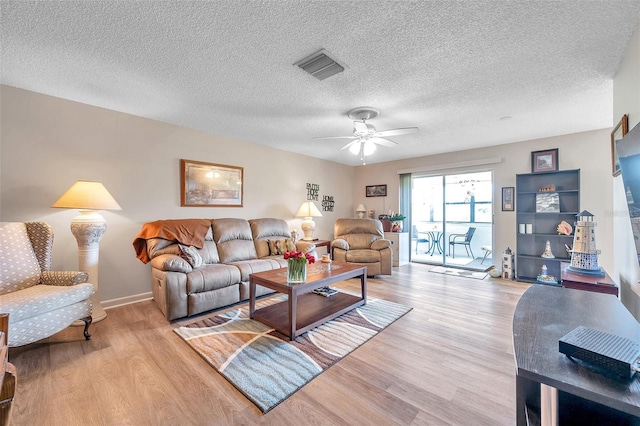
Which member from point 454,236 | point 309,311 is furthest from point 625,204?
point 454,236

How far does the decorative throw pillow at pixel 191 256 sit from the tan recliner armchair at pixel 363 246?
95.7 inches

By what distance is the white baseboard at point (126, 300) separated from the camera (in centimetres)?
319

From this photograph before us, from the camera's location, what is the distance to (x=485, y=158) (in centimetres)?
497

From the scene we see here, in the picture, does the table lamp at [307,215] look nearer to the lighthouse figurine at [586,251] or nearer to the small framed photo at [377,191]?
the small framed photo at [377,191]

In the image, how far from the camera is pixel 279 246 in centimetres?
420

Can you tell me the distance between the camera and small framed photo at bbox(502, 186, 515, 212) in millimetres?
4746

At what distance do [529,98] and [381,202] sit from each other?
382 centimetres

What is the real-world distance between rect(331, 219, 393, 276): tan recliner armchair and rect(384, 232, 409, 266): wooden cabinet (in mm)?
580

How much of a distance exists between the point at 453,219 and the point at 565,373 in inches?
218

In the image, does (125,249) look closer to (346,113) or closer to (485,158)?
(346,113)

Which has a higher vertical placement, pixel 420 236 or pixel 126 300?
pixel 420 236

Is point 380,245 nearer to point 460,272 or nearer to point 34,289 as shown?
point 460,272

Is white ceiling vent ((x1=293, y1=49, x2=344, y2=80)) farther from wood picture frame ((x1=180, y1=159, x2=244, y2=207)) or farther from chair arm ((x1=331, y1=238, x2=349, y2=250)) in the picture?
chair arm ((x1=331, y1=238, x2=349, y2=250))

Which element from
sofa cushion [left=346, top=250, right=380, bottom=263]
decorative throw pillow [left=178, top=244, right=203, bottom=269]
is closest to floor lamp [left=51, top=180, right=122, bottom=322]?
decorative throw pillow [left=178, top=244, right=203, bottom=269]
